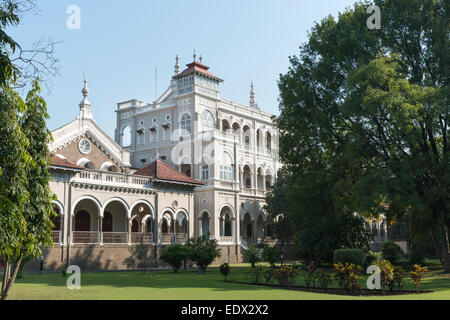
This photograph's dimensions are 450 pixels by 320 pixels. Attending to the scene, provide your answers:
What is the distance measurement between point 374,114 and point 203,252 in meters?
12.6

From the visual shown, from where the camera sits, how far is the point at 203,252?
29.0 metres

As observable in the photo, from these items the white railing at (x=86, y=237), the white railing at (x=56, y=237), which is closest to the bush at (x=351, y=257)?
the white railing at (x=86, y=237)

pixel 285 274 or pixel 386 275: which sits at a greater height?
pixel 386 275

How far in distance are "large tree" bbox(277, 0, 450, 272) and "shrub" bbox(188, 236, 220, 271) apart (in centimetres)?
583

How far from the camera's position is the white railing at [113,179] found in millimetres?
33062

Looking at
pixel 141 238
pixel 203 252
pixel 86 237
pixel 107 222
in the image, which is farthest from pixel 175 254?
pixel 107 222

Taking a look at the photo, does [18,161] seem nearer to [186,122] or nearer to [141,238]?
[141,238]

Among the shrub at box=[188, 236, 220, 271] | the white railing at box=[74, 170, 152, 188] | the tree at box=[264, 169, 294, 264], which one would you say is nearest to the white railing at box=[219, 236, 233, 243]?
the tree at box=[264, 169, 294, 264]

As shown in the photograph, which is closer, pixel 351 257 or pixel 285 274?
pixel 285 274

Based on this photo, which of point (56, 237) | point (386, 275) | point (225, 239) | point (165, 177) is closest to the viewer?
point (386, 275)

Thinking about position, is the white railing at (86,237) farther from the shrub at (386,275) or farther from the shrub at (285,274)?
the shrub at (386,275)

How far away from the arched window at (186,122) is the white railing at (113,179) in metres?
14.1

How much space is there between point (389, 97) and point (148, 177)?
20.2 meters
